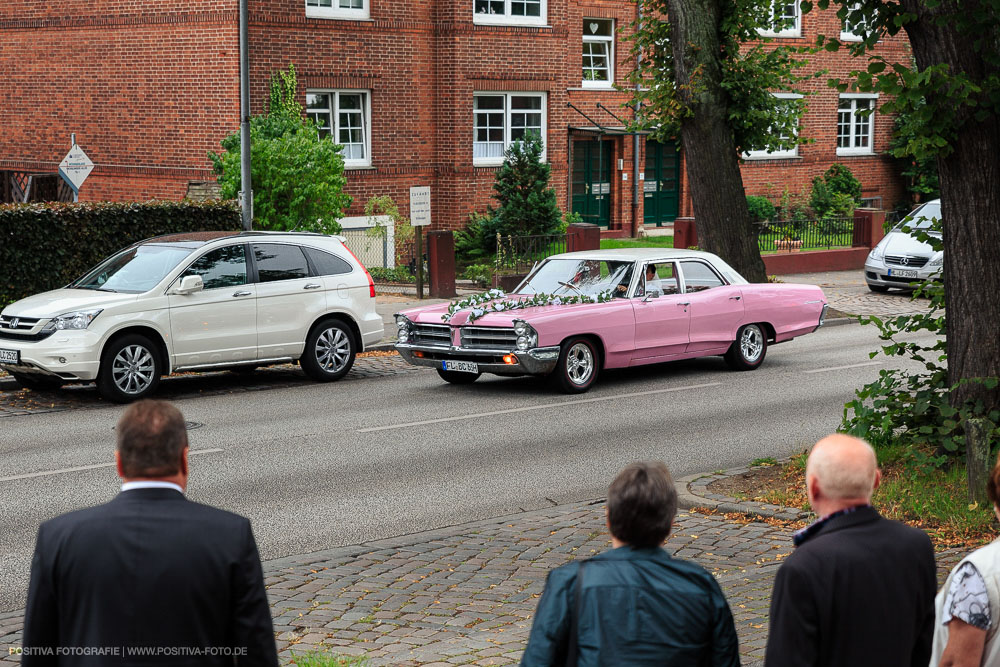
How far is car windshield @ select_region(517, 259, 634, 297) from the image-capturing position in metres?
15.1

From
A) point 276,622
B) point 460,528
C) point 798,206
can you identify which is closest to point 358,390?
point 460,528

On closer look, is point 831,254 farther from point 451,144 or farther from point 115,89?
point 115,89

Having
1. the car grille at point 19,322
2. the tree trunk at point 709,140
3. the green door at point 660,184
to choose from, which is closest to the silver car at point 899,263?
the tree trunk at point 709,140

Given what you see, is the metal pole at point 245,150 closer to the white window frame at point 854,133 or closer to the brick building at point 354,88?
the brick building at point 354,88

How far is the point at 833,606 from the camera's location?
3633 mm

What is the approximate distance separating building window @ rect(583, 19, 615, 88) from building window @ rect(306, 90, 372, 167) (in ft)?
24.6

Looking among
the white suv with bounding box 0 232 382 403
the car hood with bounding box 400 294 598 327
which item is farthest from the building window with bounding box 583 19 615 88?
the car hood with bounding box 400 294 598 327

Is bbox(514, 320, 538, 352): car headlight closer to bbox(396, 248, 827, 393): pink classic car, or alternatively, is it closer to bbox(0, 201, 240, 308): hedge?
bbox(396, 248, 827, 393): pink classic car

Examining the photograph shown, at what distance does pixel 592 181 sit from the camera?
1377 inches

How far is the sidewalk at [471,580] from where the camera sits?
6.23 m

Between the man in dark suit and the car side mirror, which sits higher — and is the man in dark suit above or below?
below

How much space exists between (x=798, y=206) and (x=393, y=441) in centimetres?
2883

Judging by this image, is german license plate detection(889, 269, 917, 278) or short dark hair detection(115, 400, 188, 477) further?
german license plate detection(889, 269, 917, 278)

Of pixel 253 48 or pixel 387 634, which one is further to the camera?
pixel 253 48
